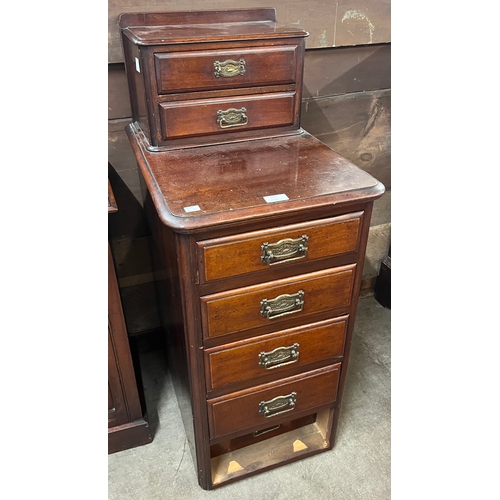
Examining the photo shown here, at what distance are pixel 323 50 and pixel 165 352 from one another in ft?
4.22

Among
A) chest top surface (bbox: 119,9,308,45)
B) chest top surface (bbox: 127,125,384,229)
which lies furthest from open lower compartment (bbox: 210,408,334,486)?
chest top surface (bbox: 119,9,308,45)

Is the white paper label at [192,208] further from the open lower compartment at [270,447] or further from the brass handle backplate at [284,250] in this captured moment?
the open lower compartment at [270,447]

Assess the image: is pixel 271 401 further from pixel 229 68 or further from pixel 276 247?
pixel 229 68

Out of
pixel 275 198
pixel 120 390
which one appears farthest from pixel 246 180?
pixel 120 390

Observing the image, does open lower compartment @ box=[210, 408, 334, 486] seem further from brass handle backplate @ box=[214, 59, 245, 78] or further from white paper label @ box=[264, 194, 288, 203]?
brass handle backplate @ box=[214, 59, 245, 78]

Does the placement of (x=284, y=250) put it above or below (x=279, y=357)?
above

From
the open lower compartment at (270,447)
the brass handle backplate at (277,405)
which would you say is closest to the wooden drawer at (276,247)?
the brass handle backplate at (277,405)

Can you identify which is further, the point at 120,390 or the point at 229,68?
the point at 120,390

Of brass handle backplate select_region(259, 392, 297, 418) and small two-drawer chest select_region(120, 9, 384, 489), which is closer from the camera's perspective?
small two-drawer chest select_region(120, 9, 384, 489)

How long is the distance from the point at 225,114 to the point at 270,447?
106cm

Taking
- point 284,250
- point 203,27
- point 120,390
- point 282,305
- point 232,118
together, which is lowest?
point 120,390

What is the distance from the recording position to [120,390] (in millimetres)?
1451

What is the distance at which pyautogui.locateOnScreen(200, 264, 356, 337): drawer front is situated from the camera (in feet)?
3.53

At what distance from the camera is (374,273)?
2.22m
